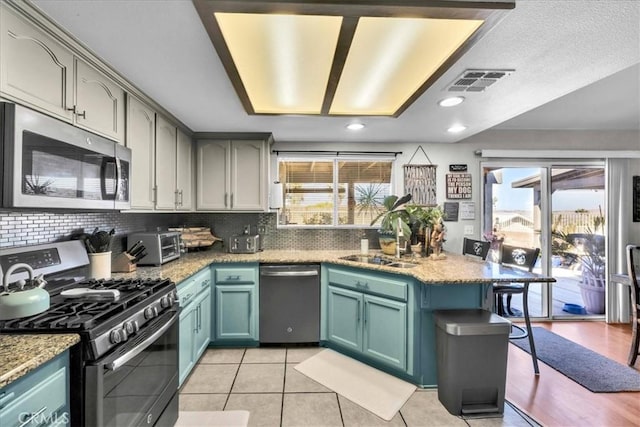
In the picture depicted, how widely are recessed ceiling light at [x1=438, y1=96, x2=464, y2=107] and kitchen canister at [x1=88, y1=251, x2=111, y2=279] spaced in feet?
8.59

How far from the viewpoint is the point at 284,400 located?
207cm

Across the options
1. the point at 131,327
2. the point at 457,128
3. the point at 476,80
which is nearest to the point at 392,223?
the point at 457,128

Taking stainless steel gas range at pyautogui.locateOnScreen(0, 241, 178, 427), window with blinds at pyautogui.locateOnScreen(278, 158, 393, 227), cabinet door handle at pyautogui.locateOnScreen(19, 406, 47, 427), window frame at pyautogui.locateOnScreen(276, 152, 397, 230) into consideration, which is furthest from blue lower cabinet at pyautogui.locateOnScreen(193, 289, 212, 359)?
cabinet door handle at pyautogui.locateOnScreen(19, 406, 47, 427)

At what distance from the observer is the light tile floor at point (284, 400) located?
73.9 inches

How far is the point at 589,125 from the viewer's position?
345 centimetres

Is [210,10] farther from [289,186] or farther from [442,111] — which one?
[289,186]

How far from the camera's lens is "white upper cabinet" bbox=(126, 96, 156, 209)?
2.04 metres

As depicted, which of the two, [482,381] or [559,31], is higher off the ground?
[559,31]

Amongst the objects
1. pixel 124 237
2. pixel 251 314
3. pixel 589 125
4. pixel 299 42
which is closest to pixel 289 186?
pixel 251 314

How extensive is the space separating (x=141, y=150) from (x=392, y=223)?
93.4 inches

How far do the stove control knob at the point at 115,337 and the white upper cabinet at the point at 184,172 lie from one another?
5.68 ft

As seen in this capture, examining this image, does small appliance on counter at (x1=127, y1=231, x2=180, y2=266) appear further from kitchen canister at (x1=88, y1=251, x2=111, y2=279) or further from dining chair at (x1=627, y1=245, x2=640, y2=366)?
dining chair at (x1=627, y1=245, x2=640, y2=366)

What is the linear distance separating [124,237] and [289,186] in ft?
5.90

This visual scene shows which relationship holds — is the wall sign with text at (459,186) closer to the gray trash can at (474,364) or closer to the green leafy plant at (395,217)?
the green leafy plant at (395,217)
